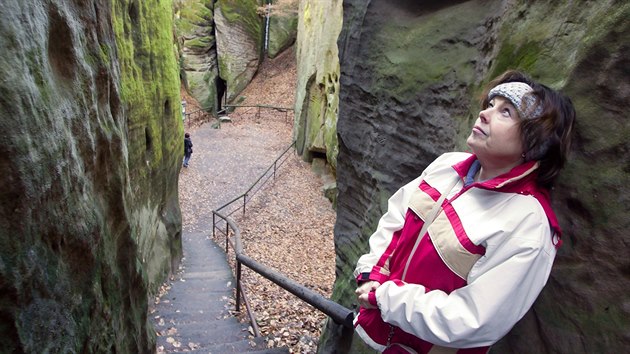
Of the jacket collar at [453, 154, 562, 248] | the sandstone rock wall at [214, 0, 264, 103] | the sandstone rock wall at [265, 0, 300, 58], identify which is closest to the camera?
the jacket collar at [453, 154, 562, 248]

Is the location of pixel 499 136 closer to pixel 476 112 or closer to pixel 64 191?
pixel 476 112

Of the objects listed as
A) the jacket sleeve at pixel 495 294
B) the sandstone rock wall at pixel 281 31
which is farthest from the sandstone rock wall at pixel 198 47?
the jacket sleeve at pixel 495 294

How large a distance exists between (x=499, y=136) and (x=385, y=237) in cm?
80

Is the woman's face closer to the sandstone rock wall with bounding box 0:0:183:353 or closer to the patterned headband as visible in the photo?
the patterned headband

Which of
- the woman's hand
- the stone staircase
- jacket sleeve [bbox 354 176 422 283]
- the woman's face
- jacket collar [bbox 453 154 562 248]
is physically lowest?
the stone staircase

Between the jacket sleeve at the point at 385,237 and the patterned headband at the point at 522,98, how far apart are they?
642 millimetres

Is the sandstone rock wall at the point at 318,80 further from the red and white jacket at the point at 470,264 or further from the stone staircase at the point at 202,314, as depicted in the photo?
the red and white jacket at the point at 470,264

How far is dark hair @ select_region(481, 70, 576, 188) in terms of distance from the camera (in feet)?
5.46

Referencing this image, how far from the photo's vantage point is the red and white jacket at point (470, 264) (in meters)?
1.55

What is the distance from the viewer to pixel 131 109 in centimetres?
659

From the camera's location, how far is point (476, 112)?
306cm

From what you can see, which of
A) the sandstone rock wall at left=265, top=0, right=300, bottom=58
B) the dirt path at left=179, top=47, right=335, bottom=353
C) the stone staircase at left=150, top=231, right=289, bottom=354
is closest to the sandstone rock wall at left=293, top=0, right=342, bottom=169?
the dirt path at left=179, top=47, right=335, bottom=353

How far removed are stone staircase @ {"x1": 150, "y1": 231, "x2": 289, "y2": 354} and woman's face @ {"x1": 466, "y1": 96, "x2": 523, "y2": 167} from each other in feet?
12.3

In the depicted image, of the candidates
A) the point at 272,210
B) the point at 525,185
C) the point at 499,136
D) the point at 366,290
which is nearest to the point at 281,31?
the point at 272,210
